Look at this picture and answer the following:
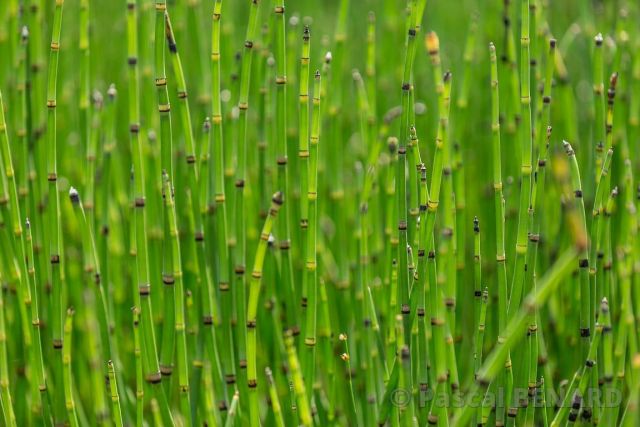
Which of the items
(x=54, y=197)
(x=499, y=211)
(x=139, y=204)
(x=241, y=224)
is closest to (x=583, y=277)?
(x=499, y=211)

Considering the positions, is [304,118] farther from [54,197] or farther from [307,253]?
[54,197]

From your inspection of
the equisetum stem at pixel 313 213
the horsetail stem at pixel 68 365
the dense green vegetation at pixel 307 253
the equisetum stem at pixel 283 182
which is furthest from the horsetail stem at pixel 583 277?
the horsetail stem at pixel 68 365

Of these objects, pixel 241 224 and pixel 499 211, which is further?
pixel 241 224

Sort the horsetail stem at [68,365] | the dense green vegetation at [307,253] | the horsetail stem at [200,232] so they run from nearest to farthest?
1. the horsetail stem at [68,365]
2. the dense green vegetation at [307,253]
3. the horsetail stem at [200,232]

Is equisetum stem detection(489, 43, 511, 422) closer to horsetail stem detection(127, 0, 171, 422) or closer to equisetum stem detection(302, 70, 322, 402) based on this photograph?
equisetum stem detection(302, 70, 322, 402)

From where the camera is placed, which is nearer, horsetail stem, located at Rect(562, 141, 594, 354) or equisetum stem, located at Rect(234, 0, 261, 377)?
horsetail stem, located at Rect(562, 141, 594, 354)

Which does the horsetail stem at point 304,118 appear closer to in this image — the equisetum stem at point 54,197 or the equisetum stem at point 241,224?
the equisetum stem at point 241,224

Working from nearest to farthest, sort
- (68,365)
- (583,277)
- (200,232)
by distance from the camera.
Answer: (68,365), (583,277), (200,232)

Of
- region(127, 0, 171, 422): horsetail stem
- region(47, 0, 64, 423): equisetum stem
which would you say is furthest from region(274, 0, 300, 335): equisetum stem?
region(47, 0, 64, 423): equisetum stem

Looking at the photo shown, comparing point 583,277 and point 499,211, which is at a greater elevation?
point 499,211

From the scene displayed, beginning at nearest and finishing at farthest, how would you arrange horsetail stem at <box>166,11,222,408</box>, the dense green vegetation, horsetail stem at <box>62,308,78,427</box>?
horsetail stem at <box>62,308,78,427</box>, the dense green vegetation, horsetail stem at <box>166,11,222,408</box>
